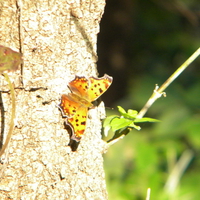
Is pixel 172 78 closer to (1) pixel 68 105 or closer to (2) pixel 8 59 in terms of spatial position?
(1) pixel 68 105

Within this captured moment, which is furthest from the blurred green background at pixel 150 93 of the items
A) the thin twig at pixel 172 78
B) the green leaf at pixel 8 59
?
the green leaf at pixel 8 59

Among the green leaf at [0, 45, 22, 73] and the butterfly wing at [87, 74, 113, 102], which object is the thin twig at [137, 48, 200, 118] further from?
the green leaf at [0, 45, 22, 73]

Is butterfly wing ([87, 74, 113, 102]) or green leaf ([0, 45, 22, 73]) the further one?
butterfly wing ([87, 74, 113, 102])

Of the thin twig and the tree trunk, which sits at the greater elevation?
the thin twig

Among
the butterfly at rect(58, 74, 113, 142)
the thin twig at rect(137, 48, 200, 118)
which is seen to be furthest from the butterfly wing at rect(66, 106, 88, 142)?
the thin twig at rect(137, 48, 200, 118)

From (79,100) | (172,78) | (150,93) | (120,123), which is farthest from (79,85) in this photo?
(150,93)

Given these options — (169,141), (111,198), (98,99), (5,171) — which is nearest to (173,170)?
(169,141)
